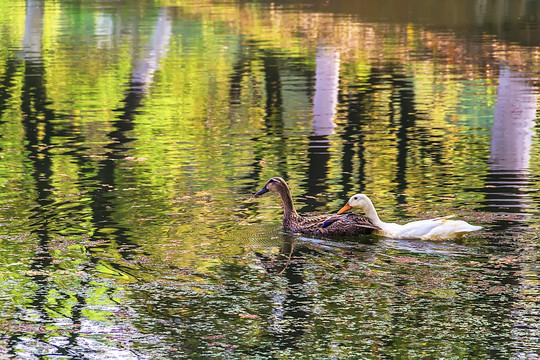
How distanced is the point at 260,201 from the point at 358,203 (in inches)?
88.9

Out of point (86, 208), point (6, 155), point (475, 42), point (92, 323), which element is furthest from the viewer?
point (475, 42)

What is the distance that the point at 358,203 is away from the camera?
41.5 ft

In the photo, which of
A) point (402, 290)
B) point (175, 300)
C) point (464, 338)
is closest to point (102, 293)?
point (175, 300)

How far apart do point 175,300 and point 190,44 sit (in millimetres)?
30549

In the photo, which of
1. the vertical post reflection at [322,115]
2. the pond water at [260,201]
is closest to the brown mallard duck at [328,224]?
the pond water at [260,201]

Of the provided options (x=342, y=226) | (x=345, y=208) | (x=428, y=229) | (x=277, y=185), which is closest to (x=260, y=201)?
(x=277, y=185)

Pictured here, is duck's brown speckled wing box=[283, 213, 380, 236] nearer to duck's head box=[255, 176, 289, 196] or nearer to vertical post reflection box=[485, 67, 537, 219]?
duck's head box=[255, 176, 289, 196]

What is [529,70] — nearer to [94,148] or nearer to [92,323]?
[94,148]

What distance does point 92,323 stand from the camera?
30.8 feet

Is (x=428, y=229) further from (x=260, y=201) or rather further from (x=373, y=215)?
(x=260, y=201)

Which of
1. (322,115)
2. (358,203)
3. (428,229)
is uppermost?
(358,203)

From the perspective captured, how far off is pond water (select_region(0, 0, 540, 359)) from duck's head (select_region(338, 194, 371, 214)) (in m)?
0.44

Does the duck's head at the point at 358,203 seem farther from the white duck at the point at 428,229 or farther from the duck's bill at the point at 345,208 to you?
the white duck at the point at 428,229

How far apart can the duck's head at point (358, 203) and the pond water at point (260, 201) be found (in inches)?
17.3
